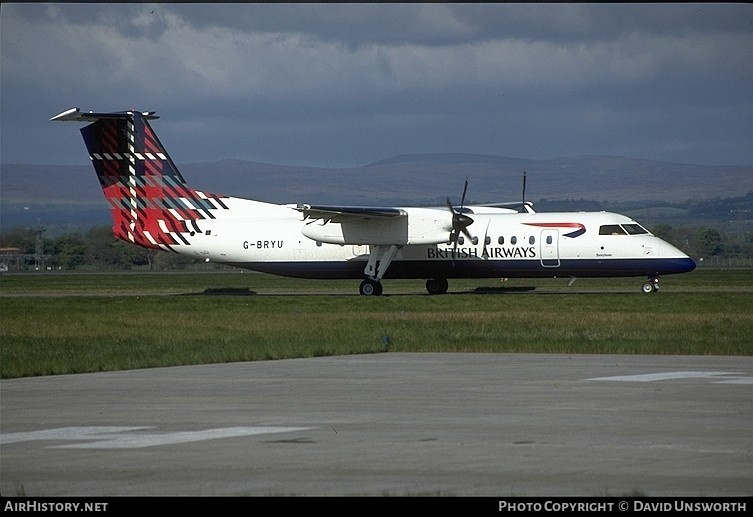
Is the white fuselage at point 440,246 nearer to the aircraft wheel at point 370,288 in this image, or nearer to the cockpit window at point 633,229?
the cockpit window at point 633,229

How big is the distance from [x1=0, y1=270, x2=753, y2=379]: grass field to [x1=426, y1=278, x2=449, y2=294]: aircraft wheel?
210cm

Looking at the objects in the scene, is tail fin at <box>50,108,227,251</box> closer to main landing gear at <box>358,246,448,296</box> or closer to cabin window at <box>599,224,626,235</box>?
main landing gear at <box>358,246,448,296</box>

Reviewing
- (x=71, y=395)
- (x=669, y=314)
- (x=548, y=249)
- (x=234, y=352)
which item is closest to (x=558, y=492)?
(x=71, y=395)

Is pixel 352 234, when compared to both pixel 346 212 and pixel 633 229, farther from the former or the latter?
pixel 633 229

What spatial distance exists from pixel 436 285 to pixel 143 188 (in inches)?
452

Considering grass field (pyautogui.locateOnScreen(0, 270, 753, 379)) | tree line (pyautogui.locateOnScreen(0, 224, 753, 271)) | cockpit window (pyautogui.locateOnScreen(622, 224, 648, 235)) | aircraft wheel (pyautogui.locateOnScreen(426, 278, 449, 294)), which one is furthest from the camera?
tree line (pyautogui.locateOnScreen(0, 224, 753, 271))

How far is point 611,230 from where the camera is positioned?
146 ft

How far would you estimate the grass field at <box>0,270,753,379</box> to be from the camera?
23.5 m

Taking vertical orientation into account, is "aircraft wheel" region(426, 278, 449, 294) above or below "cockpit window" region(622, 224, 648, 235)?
below

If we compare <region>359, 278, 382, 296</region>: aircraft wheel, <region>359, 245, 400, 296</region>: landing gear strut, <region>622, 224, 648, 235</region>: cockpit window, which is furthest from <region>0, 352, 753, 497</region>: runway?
<region>359, 278, 382, 296</region>: aircraft wheel

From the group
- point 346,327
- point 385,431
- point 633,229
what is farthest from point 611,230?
point 385,431

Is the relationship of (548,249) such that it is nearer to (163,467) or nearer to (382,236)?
(382,236)

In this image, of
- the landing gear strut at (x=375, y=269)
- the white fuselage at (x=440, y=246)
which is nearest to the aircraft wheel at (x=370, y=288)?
the landing gear strut at (x=375, y=269)

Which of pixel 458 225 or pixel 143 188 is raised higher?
pixel 143 188
